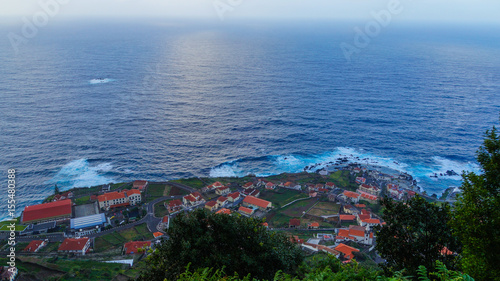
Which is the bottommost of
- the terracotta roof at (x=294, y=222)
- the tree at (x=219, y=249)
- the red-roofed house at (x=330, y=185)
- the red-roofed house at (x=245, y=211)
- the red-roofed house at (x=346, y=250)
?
the red-roofed house at (x=245, y=211)

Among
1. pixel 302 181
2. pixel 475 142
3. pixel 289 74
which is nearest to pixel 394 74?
pixel 289 74

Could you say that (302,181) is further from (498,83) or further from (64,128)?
(498,83)

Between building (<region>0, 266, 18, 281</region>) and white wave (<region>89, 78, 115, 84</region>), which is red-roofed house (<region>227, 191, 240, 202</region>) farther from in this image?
white wave (<region>89, 78, 115, 84</region>)

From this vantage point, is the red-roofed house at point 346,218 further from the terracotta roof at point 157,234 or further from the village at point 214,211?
the terracotta roof at point 157,234

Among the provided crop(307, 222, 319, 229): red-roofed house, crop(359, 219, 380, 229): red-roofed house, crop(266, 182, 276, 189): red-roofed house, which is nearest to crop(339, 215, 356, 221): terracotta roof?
crop(359, 219, 380, 229): red-roofed house

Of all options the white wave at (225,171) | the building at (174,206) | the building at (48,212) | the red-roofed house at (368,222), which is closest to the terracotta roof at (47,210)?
the building at (48,212)

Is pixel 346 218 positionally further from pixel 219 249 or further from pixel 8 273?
pixel 8 273

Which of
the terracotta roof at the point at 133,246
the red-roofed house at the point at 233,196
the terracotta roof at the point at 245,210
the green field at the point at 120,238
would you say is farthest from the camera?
the red-roofed house at the point at 233,196
